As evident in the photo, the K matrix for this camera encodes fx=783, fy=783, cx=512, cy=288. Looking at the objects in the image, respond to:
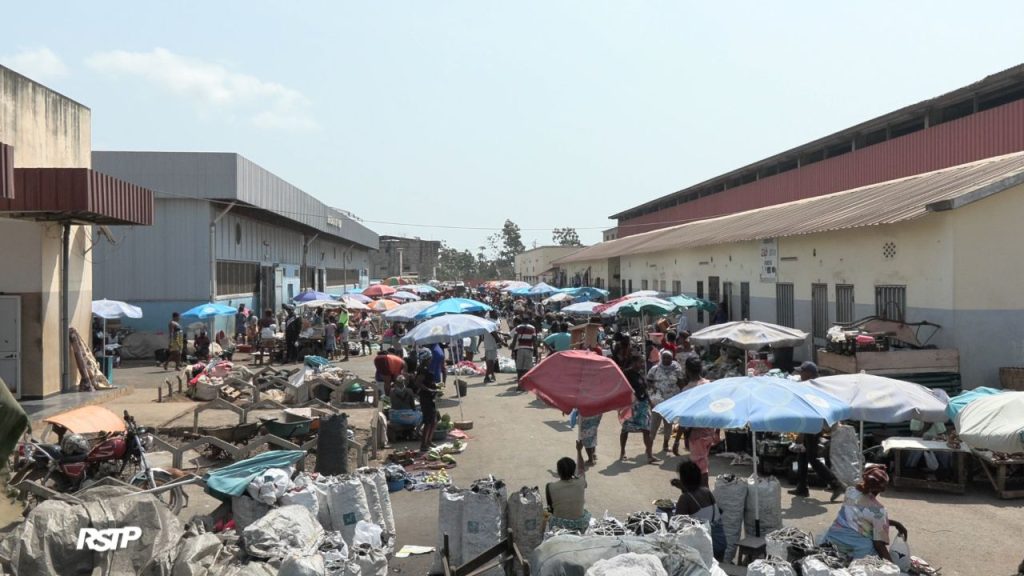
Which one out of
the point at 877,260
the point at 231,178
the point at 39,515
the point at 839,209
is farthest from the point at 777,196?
the point at 39,515

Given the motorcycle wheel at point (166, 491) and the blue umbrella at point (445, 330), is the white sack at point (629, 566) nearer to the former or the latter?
the motorcycle wheel at point (166, 491)

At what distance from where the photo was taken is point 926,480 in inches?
385

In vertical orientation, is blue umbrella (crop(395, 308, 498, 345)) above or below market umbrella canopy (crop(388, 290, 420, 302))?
below

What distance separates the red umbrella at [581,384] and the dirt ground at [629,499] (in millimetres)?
1265

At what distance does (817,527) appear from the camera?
838cm

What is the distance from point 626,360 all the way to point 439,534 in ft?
20.2

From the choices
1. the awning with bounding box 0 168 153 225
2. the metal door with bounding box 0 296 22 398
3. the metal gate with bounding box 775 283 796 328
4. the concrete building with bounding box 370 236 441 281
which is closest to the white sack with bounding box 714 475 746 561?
the awning with bounding box 0 168 153 225

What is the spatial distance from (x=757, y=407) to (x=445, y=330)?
8.23m

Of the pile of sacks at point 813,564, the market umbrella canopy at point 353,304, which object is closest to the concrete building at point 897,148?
the pile of sacks at point 813,564

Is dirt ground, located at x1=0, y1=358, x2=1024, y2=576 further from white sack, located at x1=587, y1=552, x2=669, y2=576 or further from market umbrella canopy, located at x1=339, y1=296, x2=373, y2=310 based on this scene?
market umbrella canopy, located at x1=339, y1=296, x2=373, y2=310

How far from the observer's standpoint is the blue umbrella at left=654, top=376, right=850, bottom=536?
7098mm

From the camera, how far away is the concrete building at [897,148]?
1788 centimetres

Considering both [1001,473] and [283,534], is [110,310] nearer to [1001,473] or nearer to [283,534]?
[283,534]

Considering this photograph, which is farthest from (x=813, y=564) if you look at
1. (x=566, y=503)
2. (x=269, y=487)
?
(x=269, y=487)
